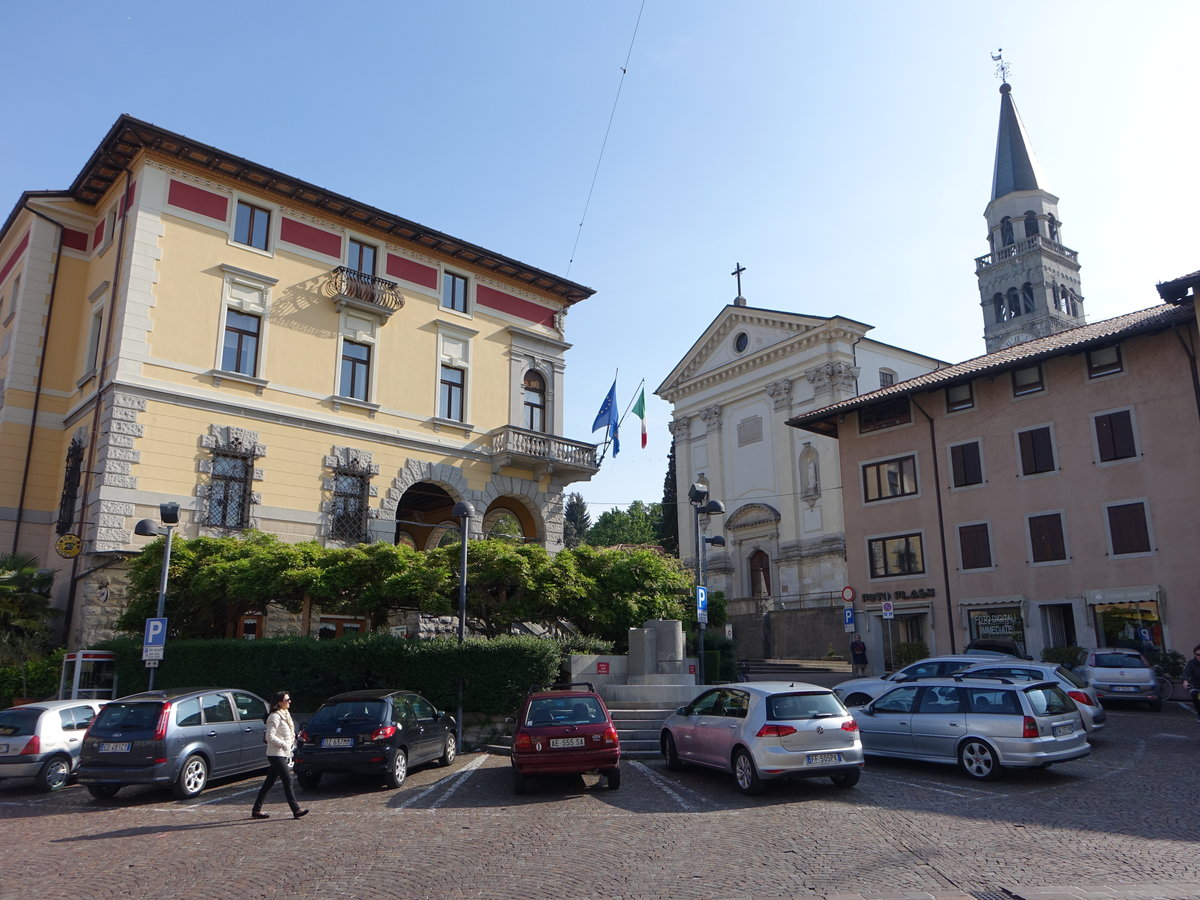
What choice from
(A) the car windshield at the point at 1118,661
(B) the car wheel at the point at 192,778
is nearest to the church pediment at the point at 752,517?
(A) the car windshield at the point at 1118,661

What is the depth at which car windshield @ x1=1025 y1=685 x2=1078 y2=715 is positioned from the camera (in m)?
12.4

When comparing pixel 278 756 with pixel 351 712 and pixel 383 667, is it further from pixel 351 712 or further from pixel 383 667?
pixel 383 667

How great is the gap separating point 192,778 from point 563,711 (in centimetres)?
540

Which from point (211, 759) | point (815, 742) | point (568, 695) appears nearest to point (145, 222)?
point (211, 759)

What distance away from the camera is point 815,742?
452 inches

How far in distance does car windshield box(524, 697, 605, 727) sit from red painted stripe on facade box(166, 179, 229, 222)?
1824 centimetres

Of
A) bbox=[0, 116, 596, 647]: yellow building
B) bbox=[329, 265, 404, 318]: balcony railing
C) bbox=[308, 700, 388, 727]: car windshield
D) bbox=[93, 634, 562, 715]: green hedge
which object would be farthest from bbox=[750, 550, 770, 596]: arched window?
bbox=[308, 700, 388, 727]: car windshield

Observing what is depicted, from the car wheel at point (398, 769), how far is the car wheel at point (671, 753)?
4.12 metres

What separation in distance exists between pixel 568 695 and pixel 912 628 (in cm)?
2252

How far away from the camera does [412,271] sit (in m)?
28.6

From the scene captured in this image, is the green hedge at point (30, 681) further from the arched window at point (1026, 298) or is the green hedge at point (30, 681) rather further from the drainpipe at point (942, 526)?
the arched window at point (1026, 298)

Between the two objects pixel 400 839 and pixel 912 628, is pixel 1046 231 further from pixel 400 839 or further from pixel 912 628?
pixel 400 839

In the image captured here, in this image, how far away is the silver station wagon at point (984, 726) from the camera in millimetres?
12148

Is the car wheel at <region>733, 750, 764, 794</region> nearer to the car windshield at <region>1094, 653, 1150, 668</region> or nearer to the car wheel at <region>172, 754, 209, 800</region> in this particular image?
the car wheel at <region>172, 754, 209, 800</region>
